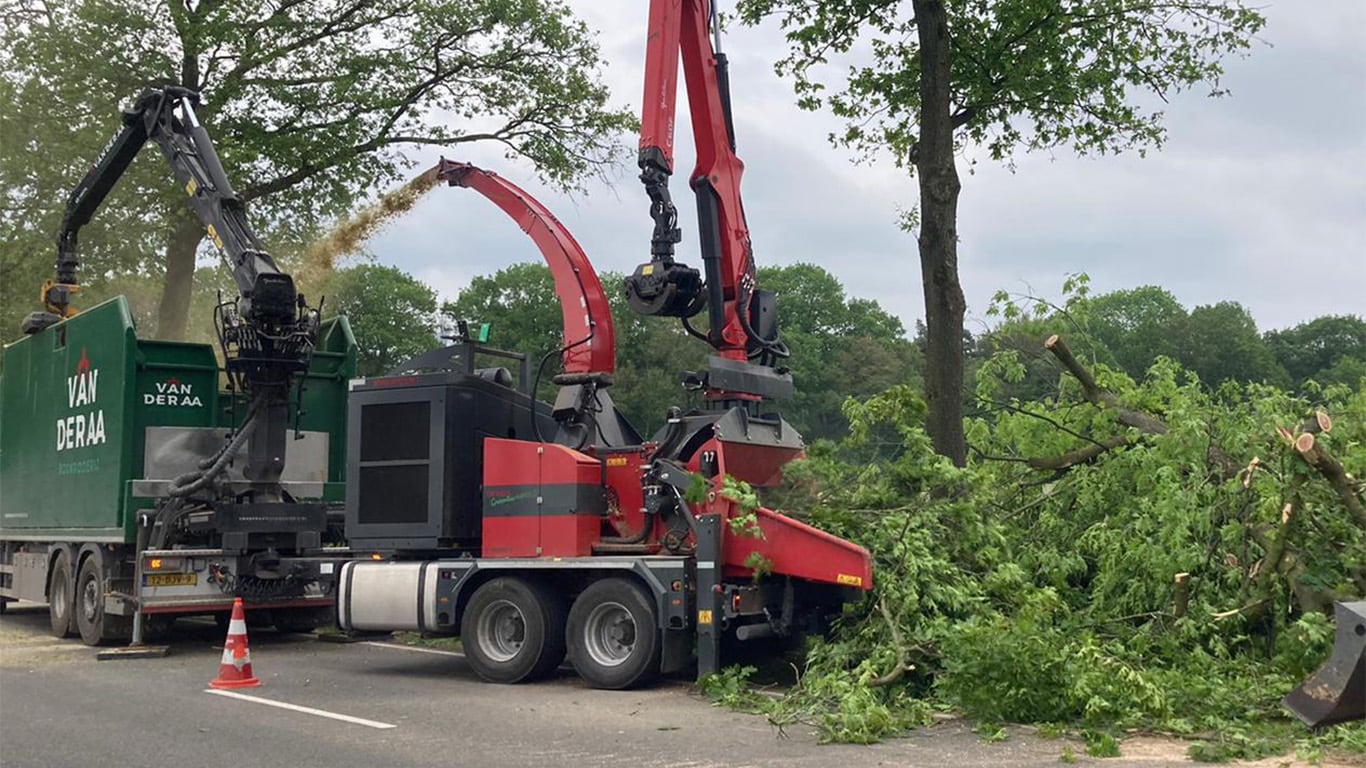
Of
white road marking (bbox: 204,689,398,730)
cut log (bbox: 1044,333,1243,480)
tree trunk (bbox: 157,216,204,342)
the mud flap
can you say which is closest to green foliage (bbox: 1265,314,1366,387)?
tree trunk (bbox: 157,216,204,342)

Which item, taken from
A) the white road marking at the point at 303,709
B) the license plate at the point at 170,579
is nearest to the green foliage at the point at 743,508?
the white road marking at the point at 303,709

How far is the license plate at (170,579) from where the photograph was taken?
14352 millimetres

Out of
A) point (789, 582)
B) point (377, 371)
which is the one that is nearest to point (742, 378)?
point (789, 582)

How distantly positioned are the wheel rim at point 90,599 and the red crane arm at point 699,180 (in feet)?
24.7

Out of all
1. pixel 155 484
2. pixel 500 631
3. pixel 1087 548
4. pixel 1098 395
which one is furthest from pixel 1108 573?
pixel 155 484

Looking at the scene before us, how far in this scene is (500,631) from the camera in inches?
478

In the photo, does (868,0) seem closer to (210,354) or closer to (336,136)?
(210,354)

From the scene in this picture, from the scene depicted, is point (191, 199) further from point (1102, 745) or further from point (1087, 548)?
point (1102, 745)

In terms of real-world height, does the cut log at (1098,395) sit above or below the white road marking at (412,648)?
above

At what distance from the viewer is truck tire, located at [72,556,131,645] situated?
14.9 metres

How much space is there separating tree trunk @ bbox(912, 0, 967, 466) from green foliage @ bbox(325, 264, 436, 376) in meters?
44.0

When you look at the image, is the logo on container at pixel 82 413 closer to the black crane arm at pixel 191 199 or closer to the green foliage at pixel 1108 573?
the black crane arm at pixel 191 199

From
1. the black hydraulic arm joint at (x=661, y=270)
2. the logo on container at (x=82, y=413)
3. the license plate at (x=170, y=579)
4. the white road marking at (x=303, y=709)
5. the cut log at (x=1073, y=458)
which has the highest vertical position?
the black hydraulic arm joint at (x=661, y=270)

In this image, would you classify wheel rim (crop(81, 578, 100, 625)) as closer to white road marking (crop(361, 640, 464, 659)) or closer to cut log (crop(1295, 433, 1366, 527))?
white road marking (crop(361, 640, 464, 659))
